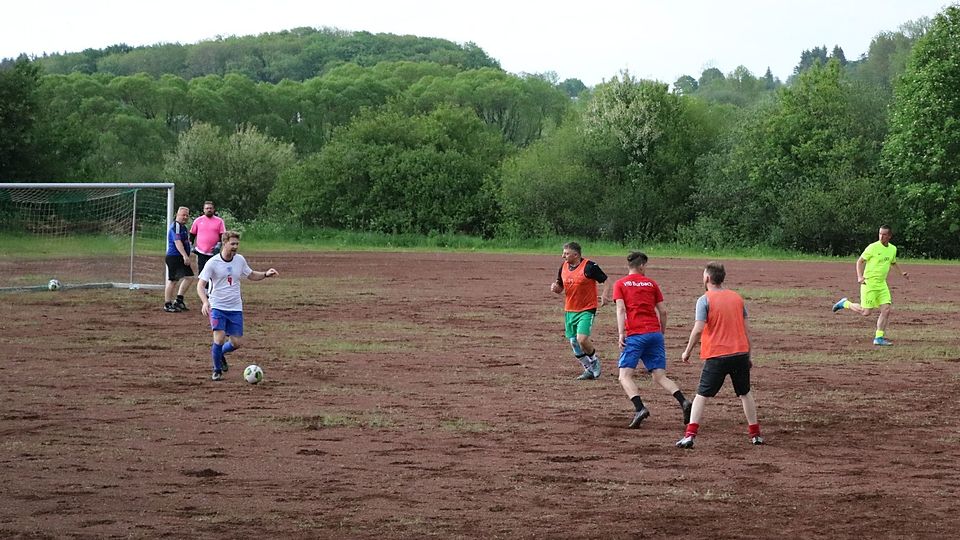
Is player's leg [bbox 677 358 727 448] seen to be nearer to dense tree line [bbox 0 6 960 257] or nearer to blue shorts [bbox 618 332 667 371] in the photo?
blue shorts [bbox 618 332 667 371]

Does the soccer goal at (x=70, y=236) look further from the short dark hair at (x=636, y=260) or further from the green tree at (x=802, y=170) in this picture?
the green tree at (x=802, y=170)

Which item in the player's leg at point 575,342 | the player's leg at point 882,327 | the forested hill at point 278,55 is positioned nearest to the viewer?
the player's leg at point 575,342

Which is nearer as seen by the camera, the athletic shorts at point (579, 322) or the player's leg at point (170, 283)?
the athletic shorts at point (579, 322)

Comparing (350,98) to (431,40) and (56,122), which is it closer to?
(56,122)

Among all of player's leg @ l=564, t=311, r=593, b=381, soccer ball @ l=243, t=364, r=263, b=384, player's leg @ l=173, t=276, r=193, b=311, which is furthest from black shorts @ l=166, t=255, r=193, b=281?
player's leg @ l=564, t=311, r=593, b=381

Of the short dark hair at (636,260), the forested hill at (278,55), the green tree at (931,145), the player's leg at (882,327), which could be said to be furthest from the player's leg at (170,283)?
the forested hill at (278,55)

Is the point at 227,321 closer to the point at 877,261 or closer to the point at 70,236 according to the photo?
the point at 877,261

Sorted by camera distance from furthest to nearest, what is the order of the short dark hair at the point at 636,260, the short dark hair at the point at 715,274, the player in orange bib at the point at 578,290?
the player in orange bib at the point at 578,290 < the short dark hair at the point at 636,260 < the short dark hair at the point at 715,274

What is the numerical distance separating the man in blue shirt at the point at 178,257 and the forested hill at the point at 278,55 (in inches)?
4814

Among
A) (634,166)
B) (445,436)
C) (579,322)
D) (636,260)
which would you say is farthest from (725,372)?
(634,166)

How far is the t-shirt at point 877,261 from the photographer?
2019 cm

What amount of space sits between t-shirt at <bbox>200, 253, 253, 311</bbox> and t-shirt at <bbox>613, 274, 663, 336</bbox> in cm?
519

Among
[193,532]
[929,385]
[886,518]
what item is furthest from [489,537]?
[929,385]

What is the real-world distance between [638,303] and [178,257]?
12937 millimetres
